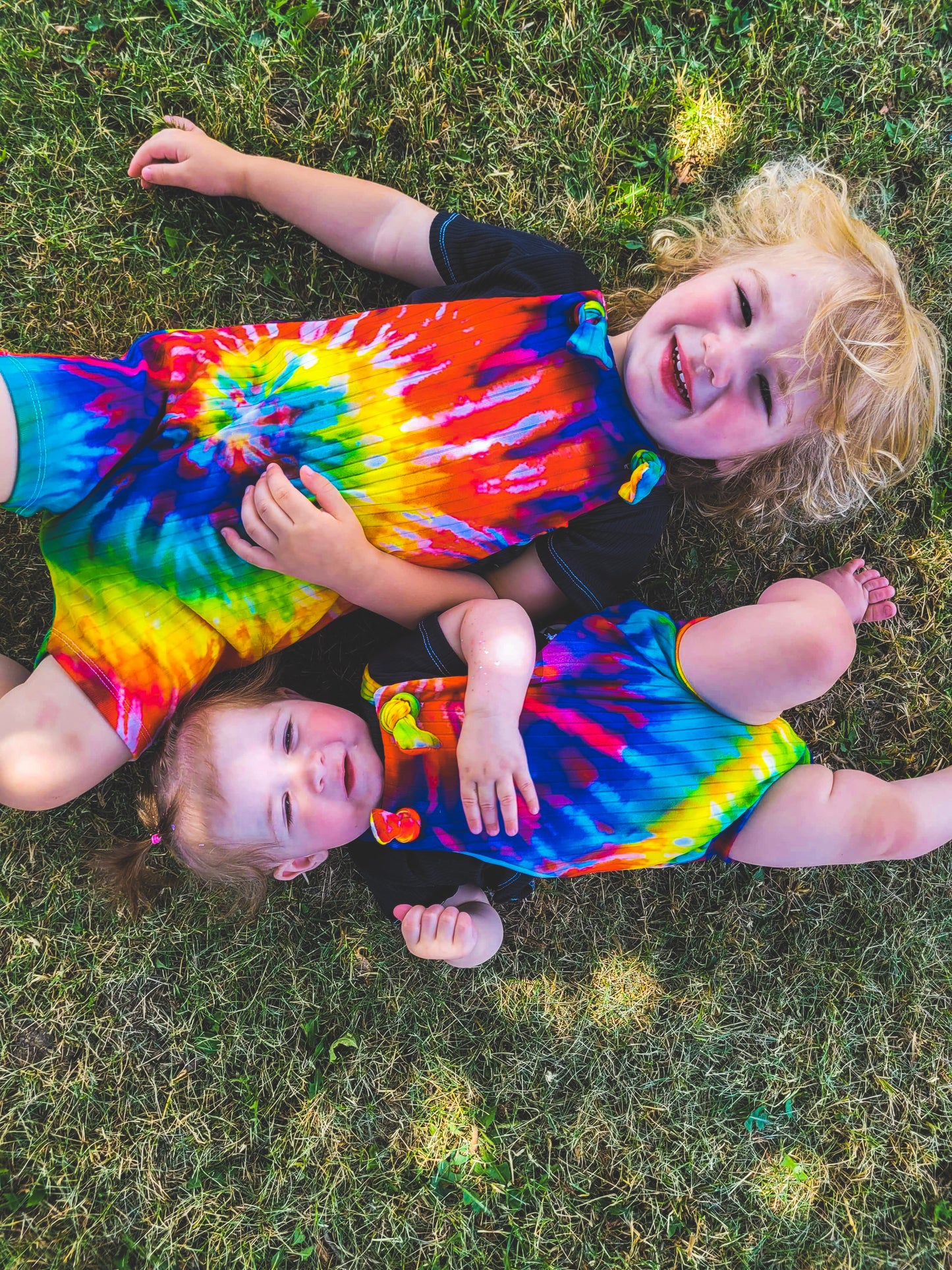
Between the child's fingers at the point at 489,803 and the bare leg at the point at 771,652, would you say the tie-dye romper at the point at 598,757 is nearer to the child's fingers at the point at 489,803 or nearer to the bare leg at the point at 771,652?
the bare leg at the point at 771,652

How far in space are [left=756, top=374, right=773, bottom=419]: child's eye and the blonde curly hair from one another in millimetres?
110

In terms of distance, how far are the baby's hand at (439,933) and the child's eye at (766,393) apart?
1673 millimetres

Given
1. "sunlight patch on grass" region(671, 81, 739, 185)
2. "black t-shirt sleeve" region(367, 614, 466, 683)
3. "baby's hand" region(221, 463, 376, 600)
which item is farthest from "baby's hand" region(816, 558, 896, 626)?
"baby's hand" region(221, 463, 376, 600)

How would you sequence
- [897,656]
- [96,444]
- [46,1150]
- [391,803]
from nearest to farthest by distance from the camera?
[96,444], [391,803], [46,1150], [897,656]

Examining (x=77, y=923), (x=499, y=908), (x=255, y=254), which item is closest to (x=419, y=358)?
(x=255, y=254)

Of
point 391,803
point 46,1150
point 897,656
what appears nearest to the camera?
point 391,803

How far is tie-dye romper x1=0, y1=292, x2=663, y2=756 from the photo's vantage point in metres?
2.26

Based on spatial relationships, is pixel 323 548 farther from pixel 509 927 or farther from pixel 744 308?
pixel 509 927

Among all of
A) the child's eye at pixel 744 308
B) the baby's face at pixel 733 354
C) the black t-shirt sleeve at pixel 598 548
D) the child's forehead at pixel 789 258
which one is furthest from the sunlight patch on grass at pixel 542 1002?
the child's forehead at pixel 789 258

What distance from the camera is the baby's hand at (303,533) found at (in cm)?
221

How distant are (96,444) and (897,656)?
2.62 m

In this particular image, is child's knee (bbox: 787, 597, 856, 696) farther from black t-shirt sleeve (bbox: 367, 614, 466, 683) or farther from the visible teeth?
black t-shirt sleeve (bbox: 367, 614, 466, 683)

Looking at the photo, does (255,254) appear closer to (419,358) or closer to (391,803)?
(419,358)

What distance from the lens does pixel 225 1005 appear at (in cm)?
271
